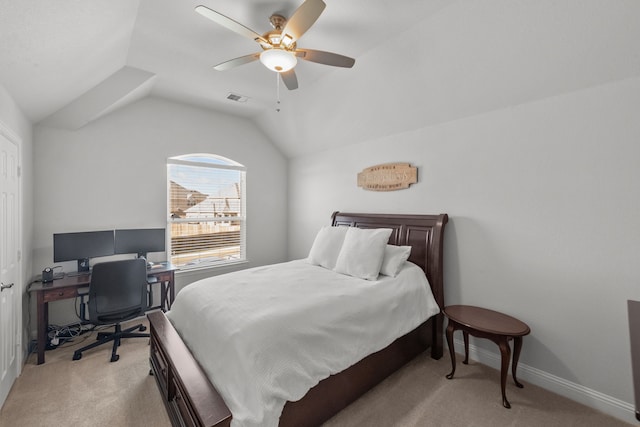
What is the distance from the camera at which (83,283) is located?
2.62 metres

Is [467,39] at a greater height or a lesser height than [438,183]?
greater

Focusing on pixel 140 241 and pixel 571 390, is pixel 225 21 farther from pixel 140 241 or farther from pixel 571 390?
pixel 571 390

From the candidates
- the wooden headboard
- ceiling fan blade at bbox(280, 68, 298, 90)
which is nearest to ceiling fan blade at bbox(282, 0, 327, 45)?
ceiling fan blade at bbox(280, 68, 298, 90)

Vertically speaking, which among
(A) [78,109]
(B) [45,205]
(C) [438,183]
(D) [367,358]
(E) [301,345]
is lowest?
(D) [367,358]

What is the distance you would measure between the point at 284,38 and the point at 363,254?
1.91 meters

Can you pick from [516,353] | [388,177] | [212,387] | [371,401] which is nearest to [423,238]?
[388,177]

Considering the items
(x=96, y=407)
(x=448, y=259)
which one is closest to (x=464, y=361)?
(x=448, y=259)

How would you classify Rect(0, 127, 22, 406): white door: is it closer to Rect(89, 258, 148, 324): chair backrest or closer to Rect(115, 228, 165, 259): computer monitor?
Rect(89, 258, 148, 324): chair backrest

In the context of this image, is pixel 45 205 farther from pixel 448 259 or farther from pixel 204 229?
pixel 448 259

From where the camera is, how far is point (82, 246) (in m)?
2.93

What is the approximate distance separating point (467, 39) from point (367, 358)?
2.57 meters

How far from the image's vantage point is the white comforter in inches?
54.6

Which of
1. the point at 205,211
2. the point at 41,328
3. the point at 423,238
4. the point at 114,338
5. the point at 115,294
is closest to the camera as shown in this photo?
the point at 41,328

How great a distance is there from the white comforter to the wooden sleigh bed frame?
0.10 metres
